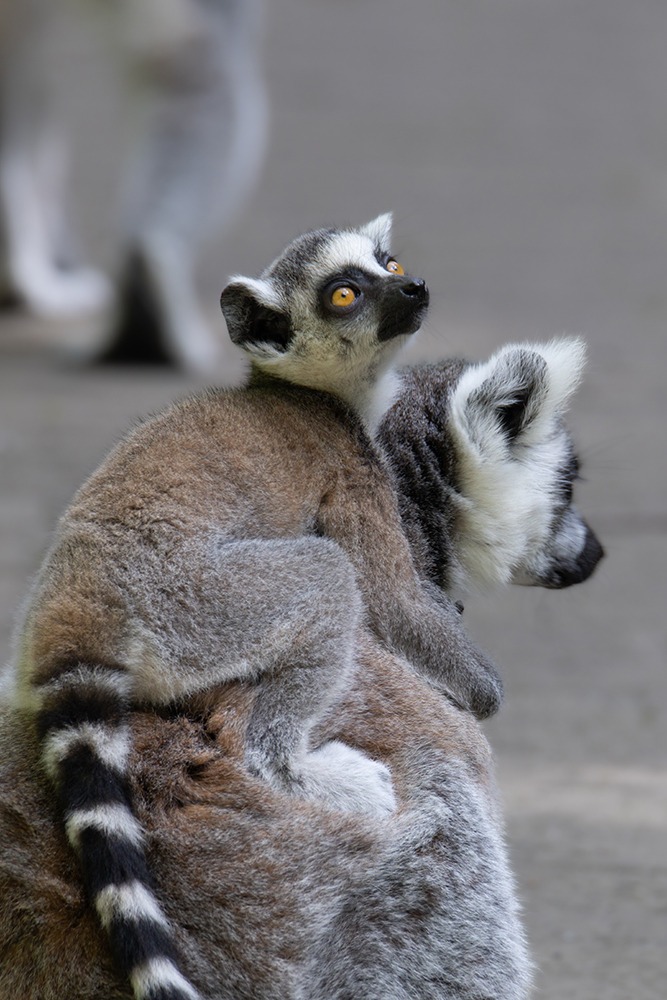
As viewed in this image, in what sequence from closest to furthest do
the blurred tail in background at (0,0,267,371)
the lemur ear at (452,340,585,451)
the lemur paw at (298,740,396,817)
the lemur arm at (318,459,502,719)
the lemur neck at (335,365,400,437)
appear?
1. the lemur paw at (298,740,396,817)
2. the lemur arm at (318,459,502,719)
3. the lemur ear at (452,340,585,451)
4. the lemur neck at (335,365,400,437)
5. the blurred tail in background at (0,0,267,371)

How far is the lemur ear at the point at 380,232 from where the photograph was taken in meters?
4.46

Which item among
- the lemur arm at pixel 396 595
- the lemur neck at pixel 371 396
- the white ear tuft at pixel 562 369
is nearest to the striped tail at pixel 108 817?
the lemur arm at pixel 396 595

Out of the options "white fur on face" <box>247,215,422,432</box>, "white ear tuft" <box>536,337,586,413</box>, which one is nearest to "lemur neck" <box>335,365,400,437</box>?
"white fur on face" <box>247,215,422,432</box>

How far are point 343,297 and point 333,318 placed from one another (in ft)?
0.19

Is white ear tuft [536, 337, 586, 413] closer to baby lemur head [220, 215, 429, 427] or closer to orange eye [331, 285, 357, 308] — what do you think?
baby lemur head [220, 215, 429, 427]

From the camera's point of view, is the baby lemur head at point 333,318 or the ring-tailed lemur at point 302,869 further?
the baby lemur head at point 333,318

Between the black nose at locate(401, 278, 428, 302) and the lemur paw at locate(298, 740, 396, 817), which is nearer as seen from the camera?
the lemur paw at locate(298, 740, 396, 817)

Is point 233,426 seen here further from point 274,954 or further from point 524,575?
point 274,954

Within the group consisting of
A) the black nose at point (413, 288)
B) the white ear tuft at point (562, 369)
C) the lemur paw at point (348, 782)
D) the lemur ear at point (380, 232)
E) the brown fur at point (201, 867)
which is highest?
the lemur ear at point (380, 232)

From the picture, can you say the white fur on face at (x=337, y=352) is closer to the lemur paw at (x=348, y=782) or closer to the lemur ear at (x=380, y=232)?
the lemur ear at (x=380, y=232)

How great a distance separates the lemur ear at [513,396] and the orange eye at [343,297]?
37 cm

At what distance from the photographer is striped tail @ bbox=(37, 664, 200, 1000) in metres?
3.01

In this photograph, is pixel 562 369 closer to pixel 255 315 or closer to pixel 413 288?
pixel 413 288

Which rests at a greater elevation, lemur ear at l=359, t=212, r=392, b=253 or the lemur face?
lemur ear at l=359, t=212, r=392, b=253
